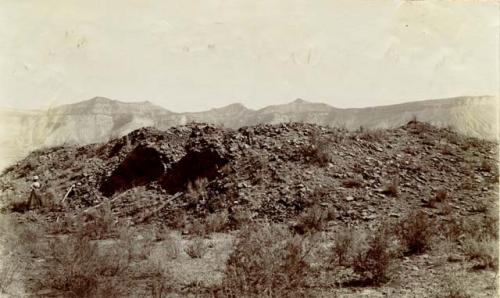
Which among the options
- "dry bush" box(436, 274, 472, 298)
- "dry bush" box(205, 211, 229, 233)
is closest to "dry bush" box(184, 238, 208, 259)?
"dry bush" box(205, 211, 229, 233)

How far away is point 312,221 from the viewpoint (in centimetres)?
1037

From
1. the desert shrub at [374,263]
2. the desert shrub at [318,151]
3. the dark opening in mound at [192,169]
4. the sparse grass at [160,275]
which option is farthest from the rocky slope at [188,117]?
the desert shrub at [374,263]

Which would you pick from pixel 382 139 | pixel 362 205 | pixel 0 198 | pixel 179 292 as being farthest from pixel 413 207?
pixel 0 198

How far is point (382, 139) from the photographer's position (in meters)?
15.3

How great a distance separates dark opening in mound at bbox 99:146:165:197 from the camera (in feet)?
49.9

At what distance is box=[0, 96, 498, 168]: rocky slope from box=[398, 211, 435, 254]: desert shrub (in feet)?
154

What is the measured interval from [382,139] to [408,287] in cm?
944

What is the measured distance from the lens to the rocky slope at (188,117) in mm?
56812

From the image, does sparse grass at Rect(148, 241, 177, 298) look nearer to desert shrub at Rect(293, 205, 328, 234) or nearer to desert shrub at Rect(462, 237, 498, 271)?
desert shrub at Rect(293, 205, 328, 234)

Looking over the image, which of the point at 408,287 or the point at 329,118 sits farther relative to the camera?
the point at 329,118

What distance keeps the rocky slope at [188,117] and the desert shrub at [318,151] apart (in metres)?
41.5

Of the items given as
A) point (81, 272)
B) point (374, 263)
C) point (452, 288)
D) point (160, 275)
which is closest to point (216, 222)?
point (160, 275)

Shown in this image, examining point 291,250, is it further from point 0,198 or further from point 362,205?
point 0,198

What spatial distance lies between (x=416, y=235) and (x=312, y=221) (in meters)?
2.72
